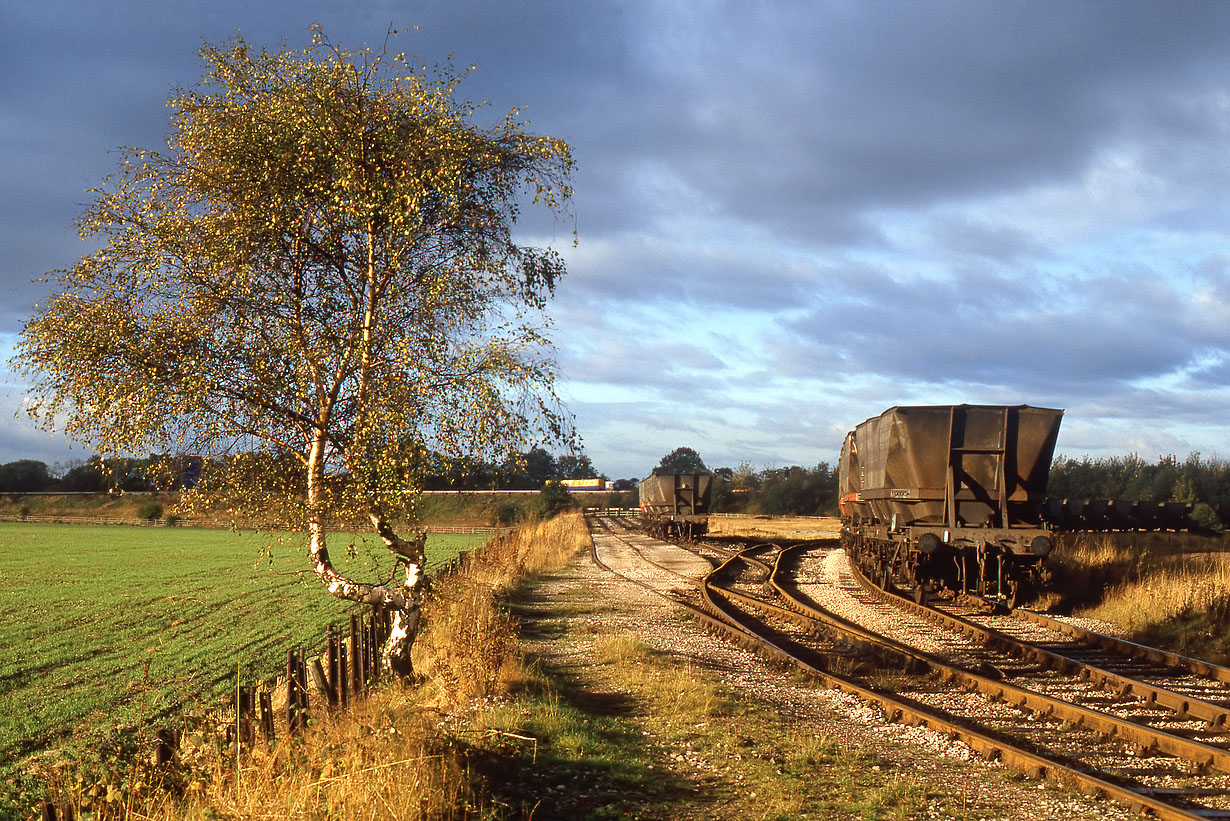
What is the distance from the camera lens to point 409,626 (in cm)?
1084

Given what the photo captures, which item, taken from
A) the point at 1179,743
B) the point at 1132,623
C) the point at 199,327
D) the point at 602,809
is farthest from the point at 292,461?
the point at 1132,623

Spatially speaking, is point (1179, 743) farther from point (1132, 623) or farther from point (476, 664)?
point (1132, 623)

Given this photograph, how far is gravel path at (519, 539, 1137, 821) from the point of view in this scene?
259 inches

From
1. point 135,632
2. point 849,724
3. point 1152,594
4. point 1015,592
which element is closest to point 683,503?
A: point 1015,592

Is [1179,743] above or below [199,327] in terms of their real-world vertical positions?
below

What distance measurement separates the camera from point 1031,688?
1071cm

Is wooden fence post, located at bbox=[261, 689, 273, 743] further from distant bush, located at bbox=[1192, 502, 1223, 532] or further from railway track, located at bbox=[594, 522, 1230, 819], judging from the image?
distant bush, located at bbox=[1192, 502, 1223, 532]

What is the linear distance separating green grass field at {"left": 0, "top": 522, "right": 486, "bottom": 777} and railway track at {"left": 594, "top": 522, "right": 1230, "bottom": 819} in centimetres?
598

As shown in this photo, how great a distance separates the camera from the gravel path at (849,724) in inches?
259

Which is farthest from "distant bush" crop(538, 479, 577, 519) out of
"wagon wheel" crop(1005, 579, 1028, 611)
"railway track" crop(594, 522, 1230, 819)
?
"railway track" crop(594, 522, 1230, 819)

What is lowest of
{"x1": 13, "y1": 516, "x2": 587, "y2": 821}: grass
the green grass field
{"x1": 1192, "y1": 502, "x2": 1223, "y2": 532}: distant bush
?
the green grass field

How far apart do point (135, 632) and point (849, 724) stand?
57.7 feet

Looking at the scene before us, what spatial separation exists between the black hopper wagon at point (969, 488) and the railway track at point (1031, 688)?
0.99m

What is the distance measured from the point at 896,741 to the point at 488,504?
263ft
